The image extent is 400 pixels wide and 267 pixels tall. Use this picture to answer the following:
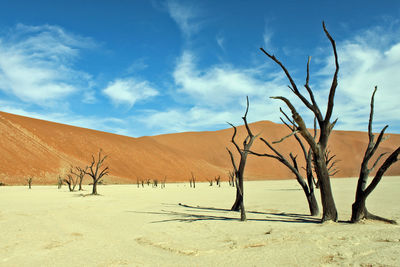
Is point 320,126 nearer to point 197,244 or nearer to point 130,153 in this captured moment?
point 197,244

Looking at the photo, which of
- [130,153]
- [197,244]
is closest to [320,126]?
[197,244]

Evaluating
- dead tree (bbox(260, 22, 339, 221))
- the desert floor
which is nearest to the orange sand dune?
the desert floor

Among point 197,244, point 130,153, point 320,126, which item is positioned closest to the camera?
point 197,244

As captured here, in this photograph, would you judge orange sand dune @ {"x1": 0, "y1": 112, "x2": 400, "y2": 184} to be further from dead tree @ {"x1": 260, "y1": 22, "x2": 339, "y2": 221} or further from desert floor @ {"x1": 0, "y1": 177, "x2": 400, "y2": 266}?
dead tree @ {"x1": 260, "y1": 22, "x2": 339, "y2": 221}

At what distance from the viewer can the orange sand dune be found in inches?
1578

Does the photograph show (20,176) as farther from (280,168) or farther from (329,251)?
(280,168)

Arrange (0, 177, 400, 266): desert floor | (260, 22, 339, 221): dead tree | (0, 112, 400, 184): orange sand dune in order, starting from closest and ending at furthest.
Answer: (0, 177, 400, 266): desert floor → (260, 22, 339, 221): dead tree → (0, 112, 400, 184): orange sand dune

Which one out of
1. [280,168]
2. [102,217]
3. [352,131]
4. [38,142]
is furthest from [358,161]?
[102,217]

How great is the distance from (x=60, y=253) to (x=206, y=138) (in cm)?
8826

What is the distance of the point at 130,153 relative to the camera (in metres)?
59.9

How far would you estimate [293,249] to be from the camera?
424cm

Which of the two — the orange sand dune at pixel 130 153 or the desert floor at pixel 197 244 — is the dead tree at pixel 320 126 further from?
the orange sand dune at pixel 130 153

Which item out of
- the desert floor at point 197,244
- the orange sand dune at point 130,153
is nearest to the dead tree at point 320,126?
the desert floor at point 197,244

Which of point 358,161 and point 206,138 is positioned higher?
point 206,138
